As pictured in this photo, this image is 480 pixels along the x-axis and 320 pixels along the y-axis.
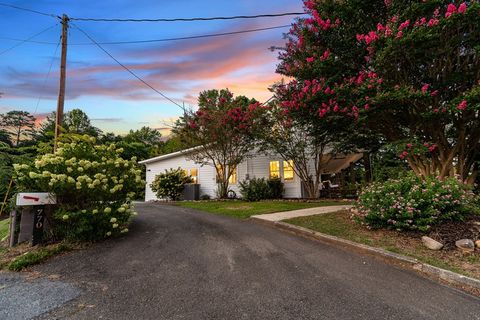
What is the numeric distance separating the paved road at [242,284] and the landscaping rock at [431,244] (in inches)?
47.8

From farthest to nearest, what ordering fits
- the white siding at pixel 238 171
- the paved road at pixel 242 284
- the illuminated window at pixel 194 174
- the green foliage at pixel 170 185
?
the illuminated window at pixel 194 174, the green foliage at pixel 170 185, the white siding at pixel 238 171, the paved road at pixel 242 284

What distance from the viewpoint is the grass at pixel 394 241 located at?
13.7 ft

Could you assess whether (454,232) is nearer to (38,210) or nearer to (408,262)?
(408,262)

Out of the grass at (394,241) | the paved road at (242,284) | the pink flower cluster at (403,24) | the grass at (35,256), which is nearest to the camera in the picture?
the paved road at (242,284)

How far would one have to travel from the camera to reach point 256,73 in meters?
13.4

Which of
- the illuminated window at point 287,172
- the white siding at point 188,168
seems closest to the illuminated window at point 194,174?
the white siding at point 188,168

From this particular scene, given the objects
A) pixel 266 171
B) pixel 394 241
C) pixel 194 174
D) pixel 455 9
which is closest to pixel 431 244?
pixel 394 241

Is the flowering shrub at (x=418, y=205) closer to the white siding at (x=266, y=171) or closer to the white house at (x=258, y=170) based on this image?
the white house at (x=258, y=170)

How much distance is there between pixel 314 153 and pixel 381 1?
23.9ft

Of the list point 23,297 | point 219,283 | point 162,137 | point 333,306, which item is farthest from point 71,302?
point 162,137

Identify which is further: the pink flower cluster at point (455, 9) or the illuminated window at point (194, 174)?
the illuminated window at point (194, 174)

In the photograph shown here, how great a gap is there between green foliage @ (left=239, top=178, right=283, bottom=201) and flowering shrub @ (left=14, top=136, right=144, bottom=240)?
8.46m

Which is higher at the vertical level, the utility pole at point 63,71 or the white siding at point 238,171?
the utility pole at point 63,71

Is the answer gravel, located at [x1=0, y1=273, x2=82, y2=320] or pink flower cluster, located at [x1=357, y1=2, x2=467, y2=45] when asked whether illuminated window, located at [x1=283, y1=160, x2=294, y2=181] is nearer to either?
pink flower cluster, located at [x1=357, y1=2, x2=467, y2=45]
